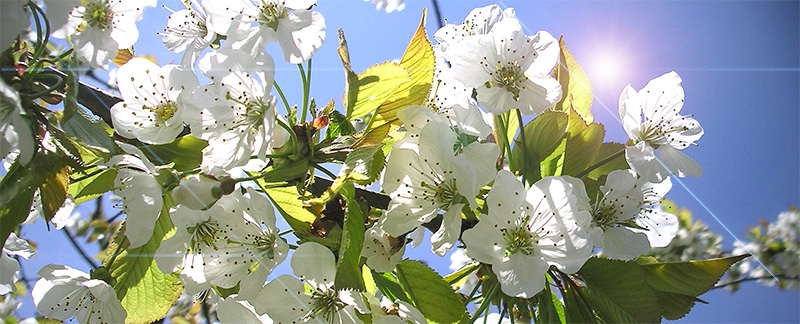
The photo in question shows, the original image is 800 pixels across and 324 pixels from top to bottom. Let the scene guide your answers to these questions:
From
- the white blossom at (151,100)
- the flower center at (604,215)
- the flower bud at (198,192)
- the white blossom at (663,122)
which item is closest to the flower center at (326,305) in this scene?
the flower bud at (198,192)

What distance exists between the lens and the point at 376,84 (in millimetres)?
852

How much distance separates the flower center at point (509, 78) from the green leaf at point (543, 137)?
0.23 feet

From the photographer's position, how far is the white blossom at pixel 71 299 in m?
0.93

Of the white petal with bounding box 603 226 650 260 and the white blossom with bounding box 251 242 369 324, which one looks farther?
the white petal with bounding box 603 226 650 260

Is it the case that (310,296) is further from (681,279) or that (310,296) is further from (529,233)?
(681,279)

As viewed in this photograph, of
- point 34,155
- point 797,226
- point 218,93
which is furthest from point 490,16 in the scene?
point 797,226

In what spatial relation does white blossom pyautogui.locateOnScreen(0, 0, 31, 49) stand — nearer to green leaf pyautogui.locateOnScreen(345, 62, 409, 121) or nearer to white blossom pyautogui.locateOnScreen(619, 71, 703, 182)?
green leaf pyautogui.locateOnScreen(345, 62, 409, 121)

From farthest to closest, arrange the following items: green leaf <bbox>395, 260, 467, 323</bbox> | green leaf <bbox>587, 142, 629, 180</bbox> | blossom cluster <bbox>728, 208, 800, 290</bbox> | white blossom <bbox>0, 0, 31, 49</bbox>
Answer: blossom cluster <bbox>728, 208, 800, 290</bbox> < green leaf <bbox>587, 142, 629, 180</bbox> < green leaf <bbox>395, 260, 467, 323</bbox> < white blossom <bbox>0, 0, 31, 49</bbox>

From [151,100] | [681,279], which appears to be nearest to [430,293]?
[681,279]

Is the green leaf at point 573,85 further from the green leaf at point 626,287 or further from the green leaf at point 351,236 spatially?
the green leaf at point 351,236

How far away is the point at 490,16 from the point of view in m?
1.08

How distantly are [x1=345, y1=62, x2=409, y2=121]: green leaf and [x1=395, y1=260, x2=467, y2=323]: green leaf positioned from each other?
0.83 feet

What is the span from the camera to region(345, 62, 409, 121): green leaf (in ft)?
2.77

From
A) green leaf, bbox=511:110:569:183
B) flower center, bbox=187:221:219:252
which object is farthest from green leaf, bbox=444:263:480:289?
flower center, bbox=187:221:219:252
